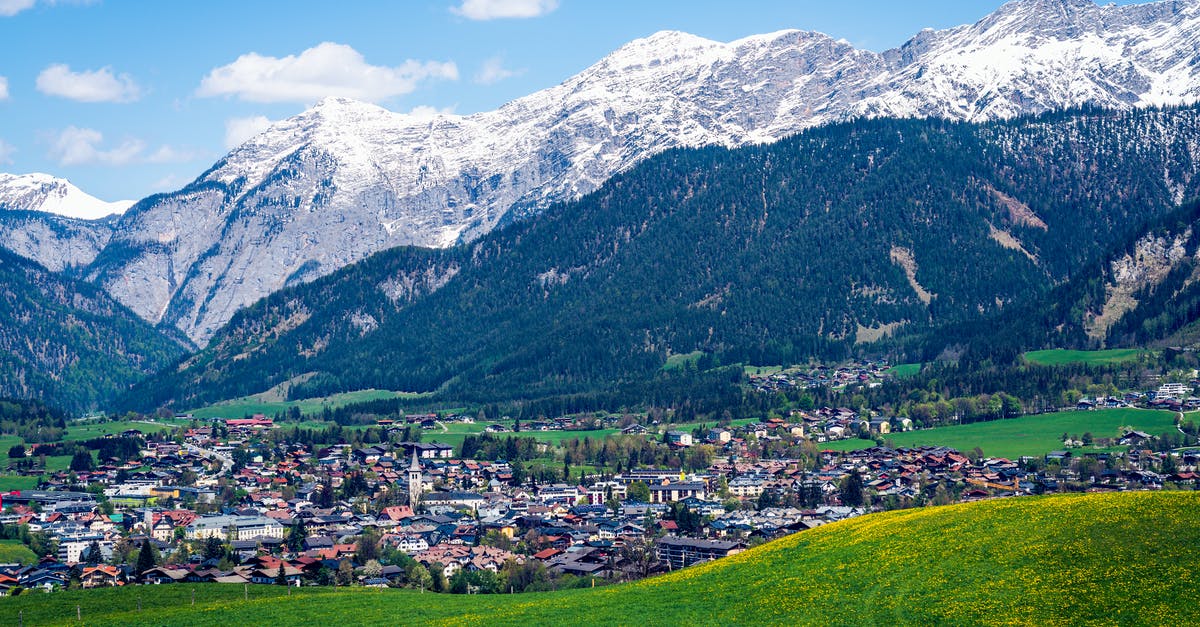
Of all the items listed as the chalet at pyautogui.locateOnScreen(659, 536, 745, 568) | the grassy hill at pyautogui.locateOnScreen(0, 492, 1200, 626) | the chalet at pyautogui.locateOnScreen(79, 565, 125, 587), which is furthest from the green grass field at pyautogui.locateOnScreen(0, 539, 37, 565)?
the chalet at pyautogui.locateOnScreen(659, 536, 745, 568)

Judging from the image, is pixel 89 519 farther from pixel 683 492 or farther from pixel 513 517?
pixel 683 492

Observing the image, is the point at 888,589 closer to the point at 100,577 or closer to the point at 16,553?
the point at 100,577

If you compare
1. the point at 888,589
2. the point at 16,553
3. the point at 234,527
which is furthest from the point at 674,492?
the point at 888,589

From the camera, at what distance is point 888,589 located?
81062 mm

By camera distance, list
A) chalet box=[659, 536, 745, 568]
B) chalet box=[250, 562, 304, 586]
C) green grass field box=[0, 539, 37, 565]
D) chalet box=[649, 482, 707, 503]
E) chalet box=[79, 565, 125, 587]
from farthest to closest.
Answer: chalet box=[649, 482, 707, 503]
green grass field box=[0, 539, 37, 565]
chalet box=[659, 536, 745, 568]
chalet box=[79, 565, 125, 587]
chalet box=[250, 562, 304, 586]

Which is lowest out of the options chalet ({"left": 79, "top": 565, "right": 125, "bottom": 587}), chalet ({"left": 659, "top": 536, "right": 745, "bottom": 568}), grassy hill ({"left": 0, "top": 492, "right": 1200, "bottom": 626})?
chalet ({"left": 659, "top": 536, "right": 745, "bottom": 568})

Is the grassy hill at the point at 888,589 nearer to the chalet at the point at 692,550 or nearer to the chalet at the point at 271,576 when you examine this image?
the chalet at the point at 271,576

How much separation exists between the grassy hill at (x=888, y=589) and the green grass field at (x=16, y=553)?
152 feet

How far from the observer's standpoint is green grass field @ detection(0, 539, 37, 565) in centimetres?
15150

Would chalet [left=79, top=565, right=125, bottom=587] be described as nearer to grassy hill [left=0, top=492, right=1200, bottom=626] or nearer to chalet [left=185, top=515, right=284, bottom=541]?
grassy hill [left=0, top=492, right=1200, bottom=626]

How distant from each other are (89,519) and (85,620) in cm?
9280

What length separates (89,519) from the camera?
18350 centimetres

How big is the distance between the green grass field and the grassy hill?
46.3 metres

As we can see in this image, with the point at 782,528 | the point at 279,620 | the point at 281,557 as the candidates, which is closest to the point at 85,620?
the point at 279,620
